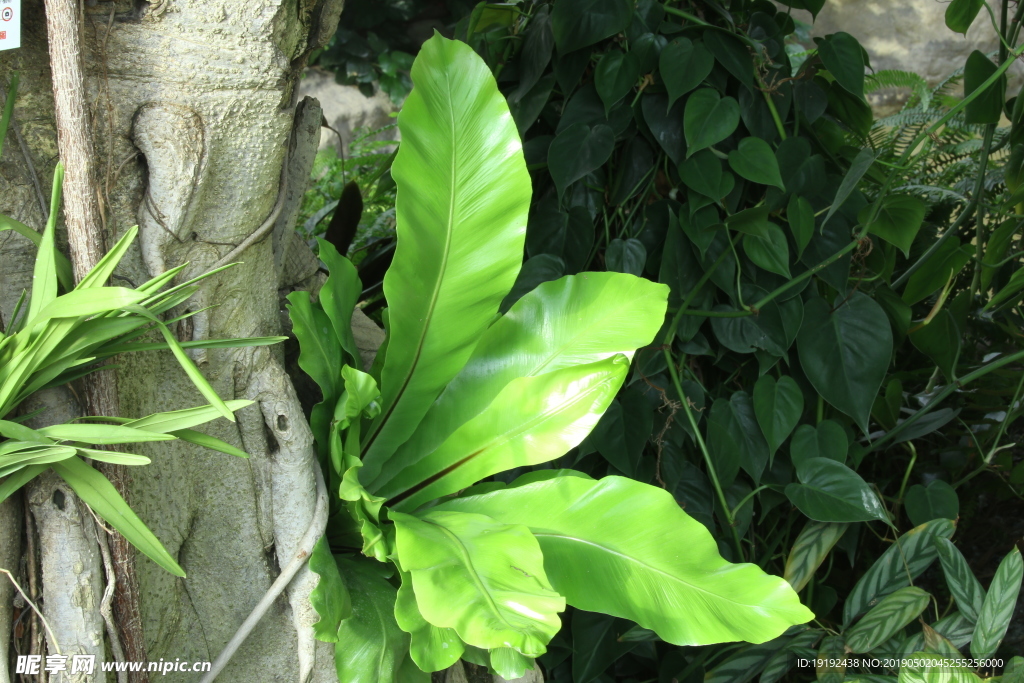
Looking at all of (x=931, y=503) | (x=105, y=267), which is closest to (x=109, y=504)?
(x=105, y=267)

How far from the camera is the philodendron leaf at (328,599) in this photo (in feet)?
2.31

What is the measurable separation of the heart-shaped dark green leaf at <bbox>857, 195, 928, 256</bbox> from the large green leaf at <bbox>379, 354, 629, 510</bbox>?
55 centimetres

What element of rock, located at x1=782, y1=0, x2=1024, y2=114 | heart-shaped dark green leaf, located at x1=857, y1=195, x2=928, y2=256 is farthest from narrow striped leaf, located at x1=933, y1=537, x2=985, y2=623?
rock, located at x1=782, y1=0, x2=1024, y2=114

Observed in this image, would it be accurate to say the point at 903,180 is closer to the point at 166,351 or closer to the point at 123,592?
the point at 166,351

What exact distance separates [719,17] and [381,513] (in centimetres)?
93

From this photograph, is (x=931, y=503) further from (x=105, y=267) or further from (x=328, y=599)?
(x=105, y=267)

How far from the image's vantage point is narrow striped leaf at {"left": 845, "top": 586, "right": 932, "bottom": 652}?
3.33ft

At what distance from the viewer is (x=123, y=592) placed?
715 millimetres

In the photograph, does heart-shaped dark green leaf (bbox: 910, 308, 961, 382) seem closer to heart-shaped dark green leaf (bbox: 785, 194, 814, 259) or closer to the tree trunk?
heart-shaped dark green leaf (bbox: 785, 194, 814, 259)

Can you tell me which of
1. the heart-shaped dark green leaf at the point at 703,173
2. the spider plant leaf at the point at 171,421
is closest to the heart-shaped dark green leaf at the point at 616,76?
the heart-shaped dark green leaf at the point at 703,173

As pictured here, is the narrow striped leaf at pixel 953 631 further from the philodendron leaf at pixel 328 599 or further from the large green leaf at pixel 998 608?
the philodendron leaf at pixel 328 599

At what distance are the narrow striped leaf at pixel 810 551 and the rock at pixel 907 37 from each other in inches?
132

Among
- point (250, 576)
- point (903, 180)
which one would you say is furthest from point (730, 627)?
point (903, 180)

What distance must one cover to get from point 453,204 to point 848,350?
67 centimetres
